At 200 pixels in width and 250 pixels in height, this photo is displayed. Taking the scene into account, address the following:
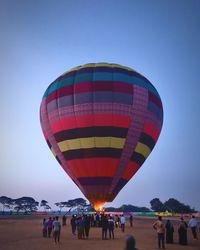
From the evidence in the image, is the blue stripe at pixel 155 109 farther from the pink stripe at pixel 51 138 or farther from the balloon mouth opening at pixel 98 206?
the balloon mouth opening at pixel 98 206

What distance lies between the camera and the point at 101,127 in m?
27.0

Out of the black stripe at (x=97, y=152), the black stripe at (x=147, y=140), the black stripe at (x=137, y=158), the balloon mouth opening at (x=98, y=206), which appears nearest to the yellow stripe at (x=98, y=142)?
the black stripe at (x=97, y=152)

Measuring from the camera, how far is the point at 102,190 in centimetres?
2698

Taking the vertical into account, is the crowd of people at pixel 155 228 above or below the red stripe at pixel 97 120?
below

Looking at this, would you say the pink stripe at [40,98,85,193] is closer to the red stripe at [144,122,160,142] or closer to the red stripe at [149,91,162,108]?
the red stripe at [144,122,160,142]

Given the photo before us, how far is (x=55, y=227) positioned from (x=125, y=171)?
11607 millimetres

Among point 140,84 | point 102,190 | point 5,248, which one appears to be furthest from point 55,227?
point 140,84

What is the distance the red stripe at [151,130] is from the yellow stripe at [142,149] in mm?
1218

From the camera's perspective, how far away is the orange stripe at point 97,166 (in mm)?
26984

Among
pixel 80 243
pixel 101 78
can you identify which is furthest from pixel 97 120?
pixel 80 243

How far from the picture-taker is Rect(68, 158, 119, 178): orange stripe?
88.5ft

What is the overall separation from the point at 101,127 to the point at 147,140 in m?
4.81

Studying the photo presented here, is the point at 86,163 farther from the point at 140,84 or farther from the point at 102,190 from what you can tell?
the point at 140,84

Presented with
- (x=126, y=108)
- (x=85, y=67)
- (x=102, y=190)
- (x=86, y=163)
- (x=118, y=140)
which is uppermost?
(x=85, y=67)
